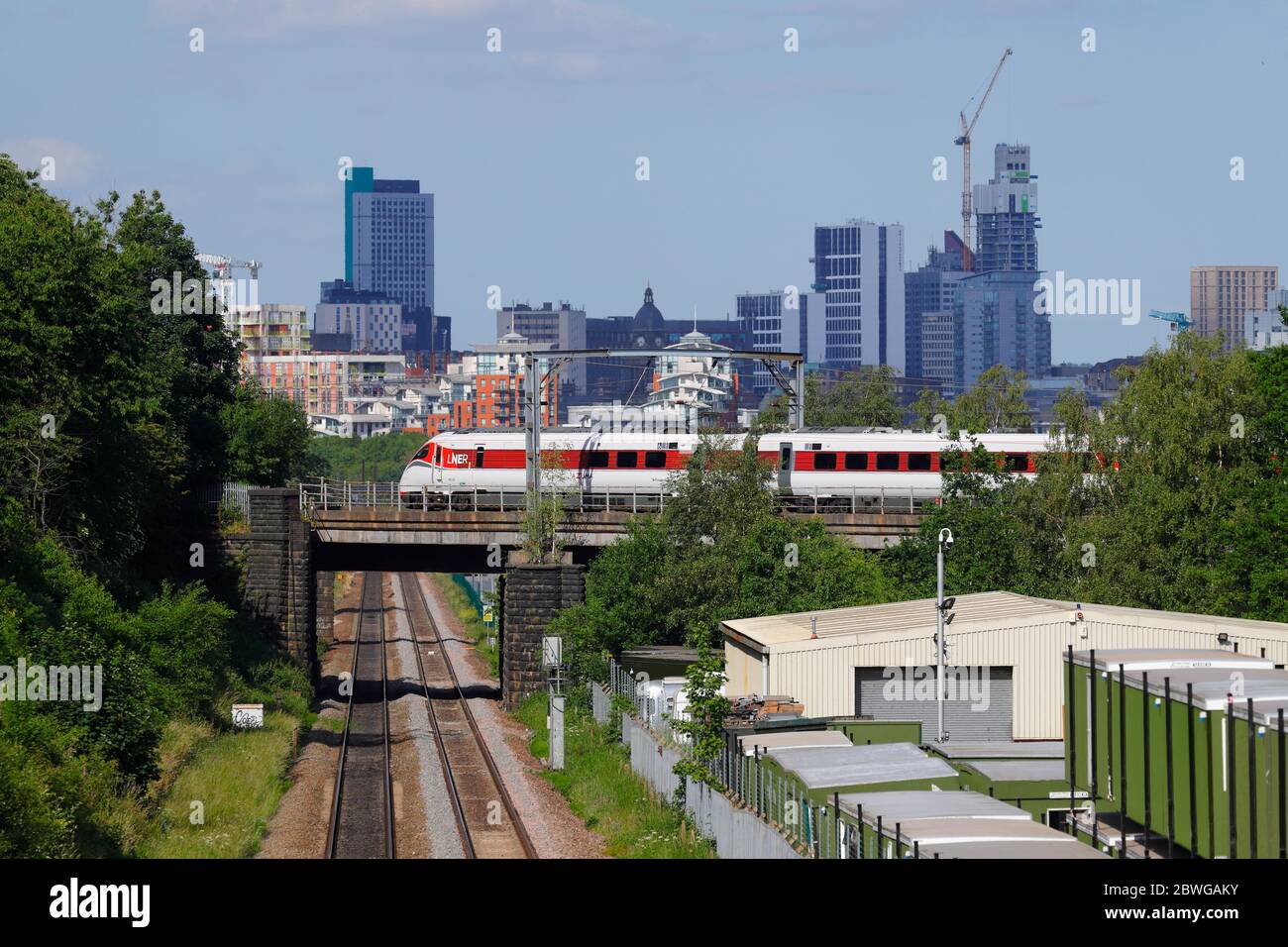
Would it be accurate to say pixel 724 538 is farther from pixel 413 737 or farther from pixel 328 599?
pixel 328 599

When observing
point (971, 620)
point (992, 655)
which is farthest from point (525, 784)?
point (992, 655)

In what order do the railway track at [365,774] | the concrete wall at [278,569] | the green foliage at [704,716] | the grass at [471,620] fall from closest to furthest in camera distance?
1. the green foliage at [704,716]
2. the railway track at [365,774]
3. the concrete wall at [278,569]
4. the grass at [471,620]

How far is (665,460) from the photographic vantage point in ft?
183

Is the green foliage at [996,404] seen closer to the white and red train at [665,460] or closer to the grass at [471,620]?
the grass at [471,620]

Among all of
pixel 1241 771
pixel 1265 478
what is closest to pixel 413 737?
pixel 1265 478

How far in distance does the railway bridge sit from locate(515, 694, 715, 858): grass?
628 cm

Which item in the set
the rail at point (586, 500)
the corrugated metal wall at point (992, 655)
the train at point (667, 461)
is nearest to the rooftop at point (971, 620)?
the corrugated metal wall at point (992, 655)

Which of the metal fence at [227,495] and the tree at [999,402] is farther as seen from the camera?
the tree at [999,402]

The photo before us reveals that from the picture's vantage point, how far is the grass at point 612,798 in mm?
26562

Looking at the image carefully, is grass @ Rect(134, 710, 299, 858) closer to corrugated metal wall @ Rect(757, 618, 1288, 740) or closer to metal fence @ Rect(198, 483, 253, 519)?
corrugated metal wall @ Rect(757, 618, 1288, 740)

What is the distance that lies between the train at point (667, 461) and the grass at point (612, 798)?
1345 cm

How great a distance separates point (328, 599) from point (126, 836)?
46.1 meters

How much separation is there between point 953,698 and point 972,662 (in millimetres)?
950

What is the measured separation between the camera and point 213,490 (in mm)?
56219
